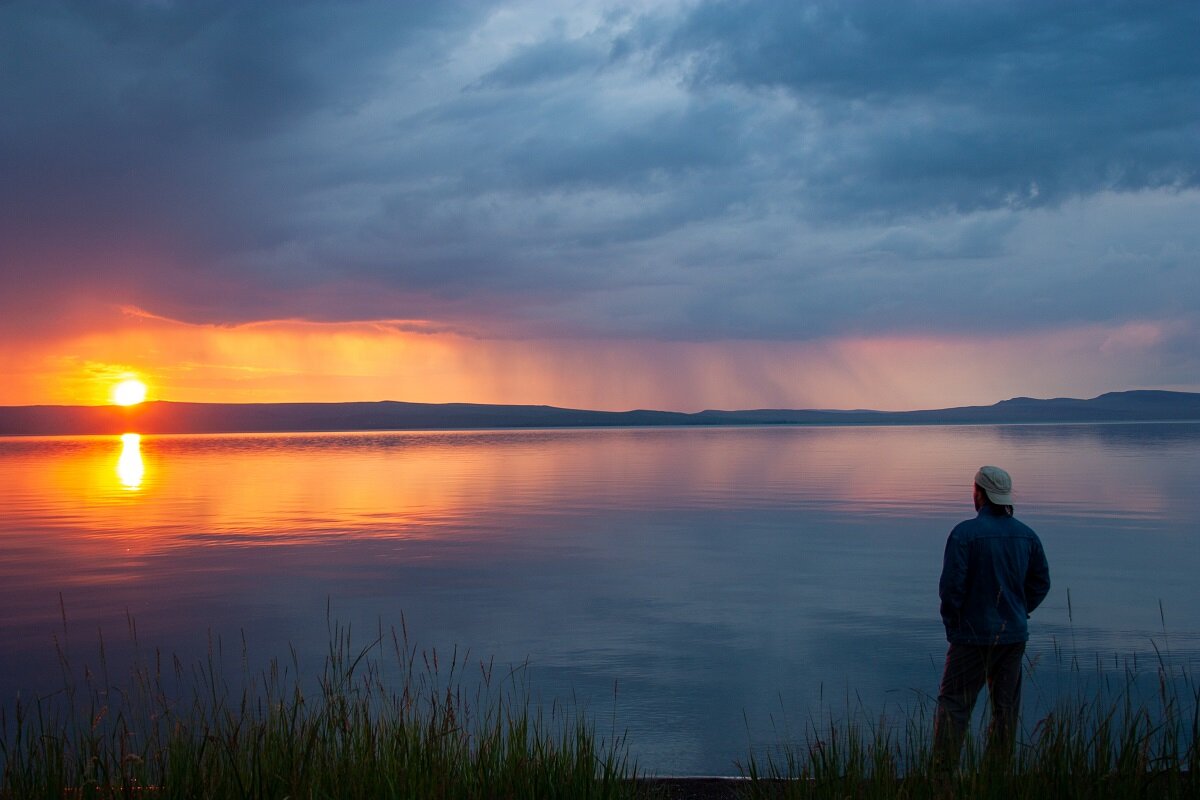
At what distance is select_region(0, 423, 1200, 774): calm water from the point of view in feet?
35.6

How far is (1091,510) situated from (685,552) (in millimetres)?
13217

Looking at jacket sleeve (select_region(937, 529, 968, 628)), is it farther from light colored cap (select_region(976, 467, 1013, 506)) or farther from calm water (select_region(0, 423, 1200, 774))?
calm water (select_region(0, 423, 1200, 774))

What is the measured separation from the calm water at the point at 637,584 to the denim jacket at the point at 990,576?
65.2 inches

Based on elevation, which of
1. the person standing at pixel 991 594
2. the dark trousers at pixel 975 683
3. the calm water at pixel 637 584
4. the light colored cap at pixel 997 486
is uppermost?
the light colored cap at pixel 997 486

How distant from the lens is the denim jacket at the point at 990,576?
696cm

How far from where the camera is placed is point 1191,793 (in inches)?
230

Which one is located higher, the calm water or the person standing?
the person standing

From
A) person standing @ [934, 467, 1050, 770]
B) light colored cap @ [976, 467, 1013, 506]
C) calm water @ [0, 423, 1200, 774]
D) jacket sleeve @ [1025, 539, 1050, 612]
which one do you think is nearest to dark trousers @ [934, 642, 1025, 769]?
person standing @ [934, 467, 1050, 770]

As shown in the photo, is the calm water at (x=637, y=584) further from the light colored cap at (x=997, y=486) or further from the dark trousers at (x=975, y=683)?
the light colored cap at (x=997, y=486)

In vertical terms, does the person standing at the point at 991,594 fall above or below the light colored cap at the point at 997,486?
below

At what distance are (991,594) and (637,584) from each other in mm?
10220

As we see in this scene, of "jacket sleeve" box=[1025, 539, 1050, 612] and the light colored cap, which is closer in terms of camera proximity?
the light colored cap

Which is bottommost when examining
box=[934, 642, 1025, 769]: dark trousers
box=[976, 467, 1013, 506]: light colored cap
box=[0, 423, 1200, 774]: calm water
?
box=[0, 423, 1200, 774]: calm water

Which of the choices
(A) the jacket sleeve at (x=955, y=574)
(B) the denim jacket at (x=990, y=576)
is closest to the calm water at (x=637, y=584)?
(B) the denim jacket at (x=990, y=576)
